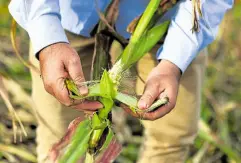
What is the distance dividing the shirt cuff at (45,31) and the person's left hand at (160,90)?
185mm

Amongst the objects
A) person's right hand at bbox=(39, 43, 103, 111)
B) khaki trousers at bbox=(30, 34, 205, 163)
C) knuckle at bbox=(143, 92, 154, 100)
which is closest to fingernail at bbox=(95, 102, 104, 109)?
person's right hand at bbox=(39, 43, 103, 111)

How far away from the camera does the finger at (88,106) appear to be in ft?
4.06

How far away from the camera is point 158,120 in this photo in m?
1.70

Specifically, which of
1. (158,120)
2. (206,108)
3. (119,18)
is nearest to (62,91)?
(119,18)

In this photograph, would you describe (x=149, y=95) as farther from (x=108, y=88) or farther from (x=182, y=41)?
(x=182, y=41)

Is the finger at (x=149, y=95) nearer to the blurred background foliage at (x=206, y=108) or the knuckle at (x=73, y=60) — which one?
the knuckle at (x=73, y=60)

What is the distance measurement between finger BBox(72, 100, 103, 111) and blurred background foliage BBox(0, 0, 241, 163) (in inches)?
26.8

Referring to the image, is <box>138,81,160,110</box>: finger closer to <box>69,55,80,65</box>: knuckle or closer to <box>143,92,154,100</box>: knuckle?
<box>143,92,154,100</box>: knuckle

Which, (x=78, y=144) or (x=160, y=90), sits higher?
(x=160, y=90)

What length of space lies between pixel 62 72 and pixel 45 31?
0.11 meters

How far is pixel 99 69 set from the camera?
1377 mm

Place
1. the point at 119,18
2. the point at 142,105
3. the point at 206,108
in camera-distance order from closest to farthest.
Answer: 1. the point at 142,105
2. the point at 119,18
3. the point at 206,108

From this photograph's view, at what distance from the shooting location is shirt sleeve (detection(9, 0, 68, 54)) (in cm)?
129

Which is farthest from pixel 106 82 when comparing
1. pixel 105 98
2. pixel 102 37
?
pixel 102 37
